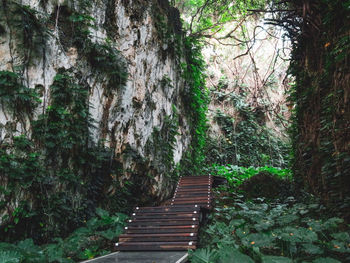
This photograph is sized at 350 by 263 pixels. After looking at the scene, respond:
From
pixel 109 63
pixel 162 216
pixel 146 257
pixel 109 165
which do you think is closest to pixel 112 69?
pixel 109 63

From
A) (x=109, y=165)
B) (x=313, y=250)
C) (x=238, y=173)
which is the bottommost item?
(x=313, y=250)

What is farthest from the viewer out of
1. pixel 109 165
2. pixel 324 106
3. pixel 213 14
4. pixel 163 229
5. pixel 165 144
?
pixel 213 14

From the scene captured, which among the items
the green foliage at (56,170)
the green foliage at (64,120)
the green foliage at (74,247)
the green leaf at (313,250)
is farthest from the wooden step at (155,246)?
the green foliage at (64,120)

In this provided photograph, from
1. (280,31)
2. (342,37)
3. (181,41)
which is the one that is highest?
(181,41)

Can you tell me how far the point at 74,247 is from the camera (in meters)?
3.28

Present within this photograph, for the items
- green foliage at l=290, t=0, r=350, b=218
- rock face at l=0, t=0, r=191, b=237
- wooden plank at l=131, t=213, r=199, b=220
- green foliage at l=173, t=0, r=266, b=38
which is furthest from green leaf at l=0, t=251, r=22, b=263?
green foliage at l=173, t=0, r=266, b=38

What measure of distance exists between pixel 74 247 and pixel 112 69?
10.3 ft

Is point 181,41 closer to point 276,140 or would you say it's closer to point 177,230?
point 177,230

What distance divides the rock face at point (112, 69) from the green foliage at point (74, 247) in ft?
3.38

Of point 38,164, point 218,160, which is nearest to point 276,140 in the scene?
point 218,160

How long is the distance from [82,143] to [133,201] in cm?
180

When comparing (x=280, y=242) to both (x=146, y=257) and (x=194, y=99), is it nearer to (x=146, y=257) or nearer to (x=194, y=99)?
(x=146, y=257)

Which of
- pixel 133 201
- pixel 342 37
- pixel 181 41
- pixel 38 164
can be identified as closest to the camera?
pixel 38 164

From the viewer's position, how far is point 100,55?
15.9ft
